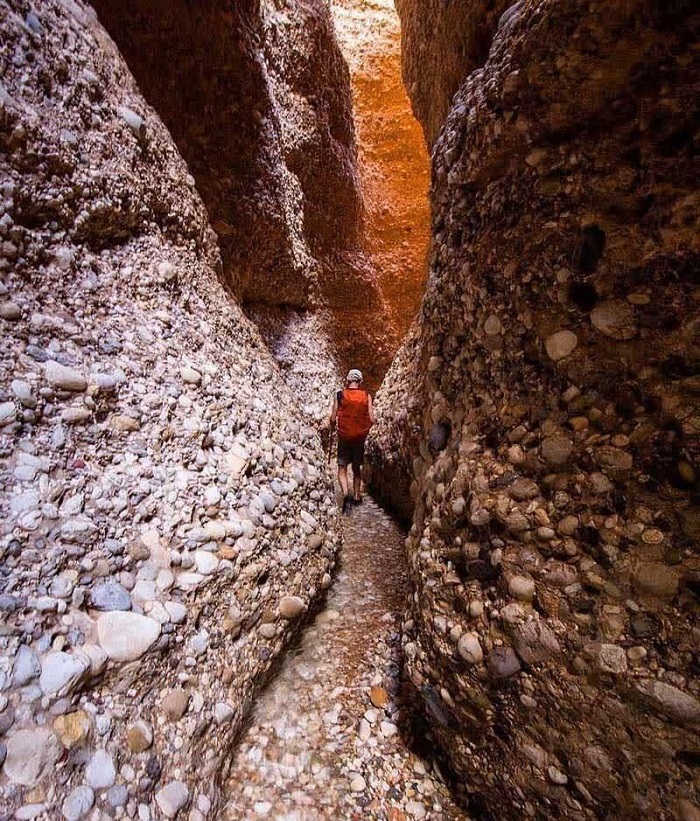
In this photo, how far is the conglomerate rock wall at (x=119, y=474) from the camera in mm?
1321

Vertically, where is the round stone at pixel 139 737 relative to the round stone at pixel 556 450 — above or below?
below

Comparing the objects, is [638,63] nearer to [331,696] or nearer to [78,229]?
[78,229]

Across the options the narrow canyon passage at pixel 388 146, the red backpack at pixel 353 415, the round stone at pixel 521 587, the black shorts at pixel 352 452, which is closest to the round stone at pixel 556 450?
the round stone at pixel 521 587

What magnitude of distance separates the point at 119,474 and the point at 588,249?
211cm

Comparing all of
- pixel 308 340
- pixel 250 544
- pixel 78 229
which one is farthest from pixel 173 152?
pixel 308 340

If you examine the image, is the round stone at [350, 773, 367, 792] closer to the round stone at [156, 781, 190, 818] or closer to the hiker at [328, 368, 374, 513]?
the round stone at [156, 781, 190, 818]

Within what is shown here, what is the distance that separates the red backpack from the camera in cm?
Answer: 438

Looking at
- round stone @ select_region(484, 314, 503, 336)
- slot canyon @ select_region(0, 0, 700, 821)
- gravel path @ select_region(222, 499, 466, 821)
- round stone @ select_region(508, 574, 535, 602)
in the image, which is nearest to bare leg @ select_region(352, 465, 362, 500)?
slot canyon @ select_region(0, 0, 700, 821)

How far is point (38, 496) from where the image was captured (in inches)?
60.7

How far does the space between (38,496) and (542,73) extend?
2.50m

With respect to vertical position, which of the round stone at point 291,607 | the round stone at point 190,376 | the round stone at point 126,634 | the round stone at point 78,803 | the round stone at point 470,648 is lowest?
the round stone at point 470,648

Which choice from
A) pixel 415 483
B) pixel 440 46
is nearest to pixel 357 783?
pixel 415 483

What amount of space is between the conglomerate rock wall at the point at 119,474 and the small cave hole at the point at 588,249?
1.83 metres

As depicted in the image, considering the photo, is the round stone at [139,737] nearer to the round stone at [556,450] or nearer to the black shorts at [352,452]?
the round stone at [556,450]
